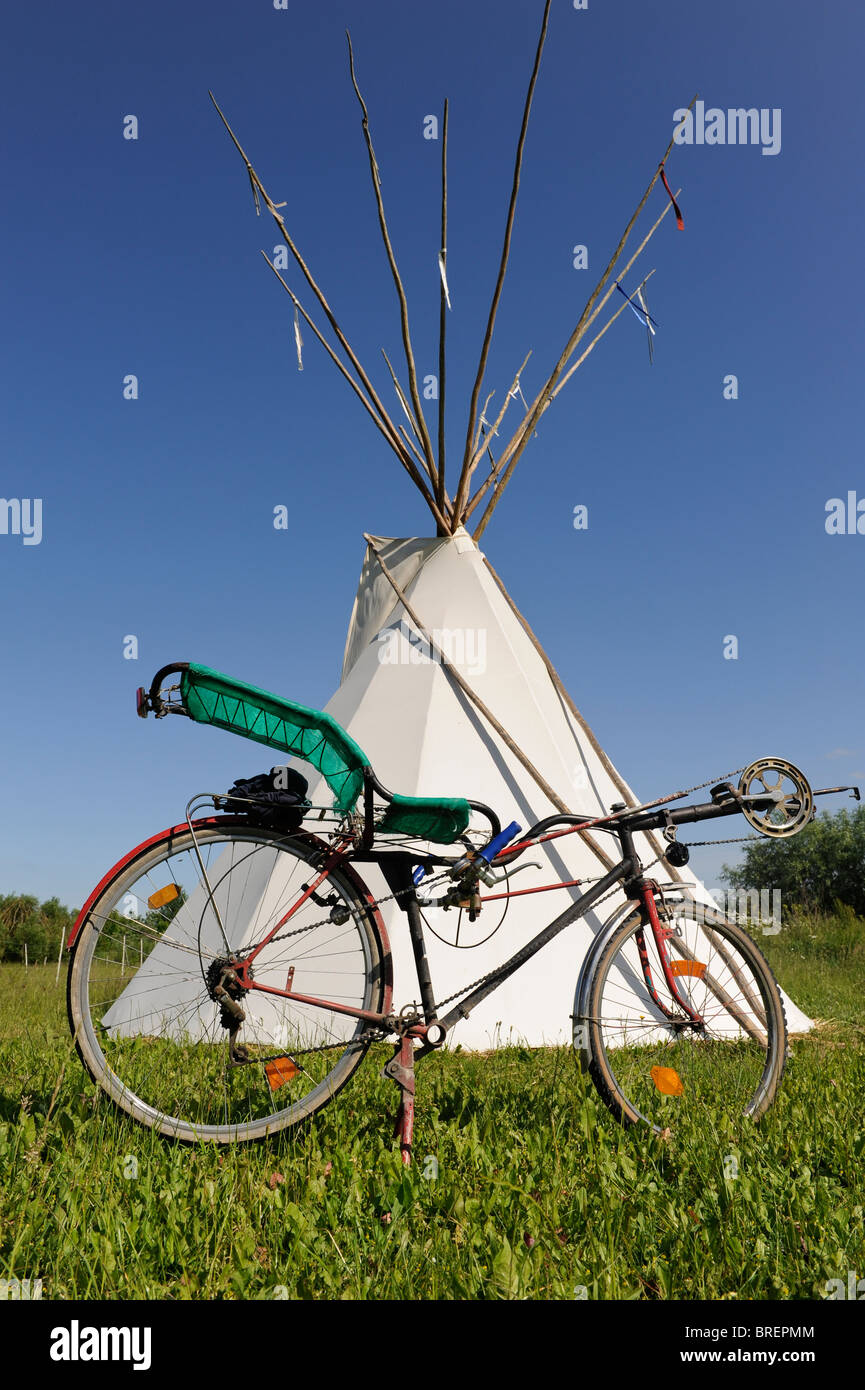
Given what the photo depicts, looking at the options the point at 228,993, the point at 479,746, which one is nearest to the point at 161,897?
the point at 228,993

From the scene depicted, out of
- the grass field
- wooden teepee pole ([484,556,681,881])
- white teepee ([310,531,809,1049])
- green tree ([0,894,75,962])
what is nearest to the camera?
the grass field

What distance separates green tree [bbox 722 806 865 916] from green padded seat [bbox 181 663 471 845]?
58.1 feet

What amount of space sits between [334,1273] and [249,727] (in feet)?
4.30

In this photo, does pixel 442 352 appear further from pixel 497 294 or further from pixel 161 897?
pixel 161 897

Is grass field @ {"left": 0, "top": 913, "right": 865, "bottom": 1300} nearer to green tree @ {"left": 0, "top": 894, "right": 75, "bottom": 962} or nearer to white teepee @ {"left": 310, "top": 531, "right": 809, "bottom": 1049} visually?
white teepee @ {"left": 310, "top": 531, "right": 809, "bottom": 1049}

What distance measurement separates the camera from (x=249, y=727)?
7.68 feet

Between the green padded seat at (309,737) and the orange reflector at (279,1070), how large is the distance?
69 centimetres

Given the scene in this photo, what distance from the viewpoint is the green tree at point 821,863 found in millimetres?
18344

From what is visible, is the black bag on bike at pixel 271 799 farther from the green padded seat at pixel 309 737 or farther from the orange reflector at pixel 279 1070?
the orange reflector at pixel 279 1070

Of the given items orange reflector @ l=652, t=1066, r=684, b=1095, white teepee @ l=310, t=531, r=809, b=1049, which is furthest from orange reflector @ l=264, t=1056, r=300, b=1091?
white teepee @ l=310, t=531, r=809, b=1049

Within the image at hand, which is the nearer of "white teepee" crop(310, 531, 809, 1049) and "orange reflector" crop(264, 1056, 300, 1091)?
"orange reflector" crop(264, 1056, 300, 1091)

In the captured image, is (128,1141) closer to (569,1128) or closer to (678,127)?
(569,1128)

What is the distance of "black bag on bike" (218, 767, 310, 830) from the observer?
2326mm
